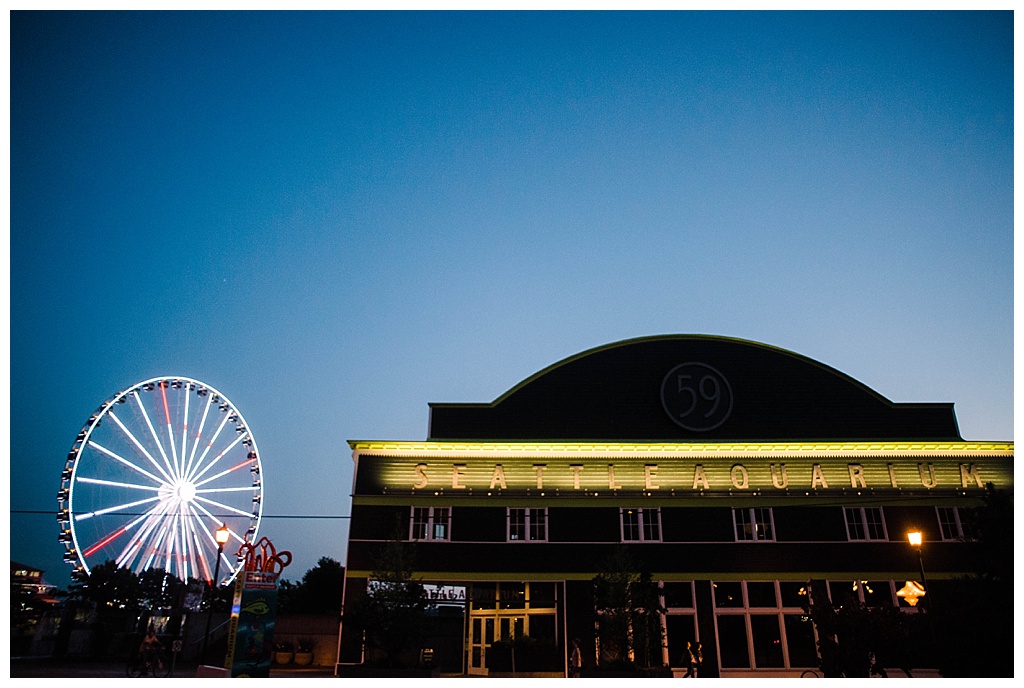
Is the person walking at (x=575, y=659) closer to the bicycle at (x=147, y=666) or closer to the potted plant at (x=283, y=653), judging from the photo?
the potted plant at (x=283, y=653)

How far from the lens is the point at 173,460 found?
34188 millimetres

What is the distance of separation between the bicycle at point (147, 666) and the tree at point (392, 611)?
683 centimetres

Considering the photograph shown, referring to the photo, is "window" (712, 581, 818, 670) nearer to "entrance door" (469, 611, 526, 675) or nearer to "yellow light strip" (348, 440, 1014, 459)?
"yellow light strip" (348, 440, 1014, 459)

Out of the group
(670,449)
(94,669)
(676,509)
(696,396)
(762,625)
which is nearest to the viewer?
(94,669)

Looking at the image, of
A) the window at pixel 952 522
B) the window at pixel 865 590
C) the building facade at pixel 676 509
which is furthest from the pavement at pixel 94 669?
the window at pixel 952 522

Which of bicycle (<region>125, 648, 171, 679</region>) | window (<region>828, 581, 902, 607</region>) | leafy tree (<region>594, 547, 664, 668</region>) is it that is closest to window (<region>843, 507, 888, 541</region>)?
window (<region>828, 581, 902, 607</region>)

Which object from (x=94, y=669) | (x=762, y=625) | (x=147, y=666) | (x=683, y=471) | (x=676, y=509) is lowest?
(x=94, y=669)

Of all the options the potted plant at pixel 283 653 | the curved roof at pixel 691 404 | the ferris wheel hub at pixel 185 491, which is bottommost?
the potted plant at pixel 283 653

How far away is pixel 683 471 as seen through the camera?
3241cm

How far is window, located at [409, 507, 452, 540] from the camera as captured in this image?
3138 centimetres

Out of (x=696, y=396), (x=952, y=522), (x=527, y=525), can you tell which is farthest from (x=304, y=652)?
(x=952, y=522)

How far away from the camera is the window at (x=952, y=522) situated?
31375 mm

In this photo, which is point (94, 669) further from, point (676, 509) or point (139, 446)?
point (676, 509)

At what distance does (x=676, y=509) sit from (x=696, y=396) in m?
5.40
